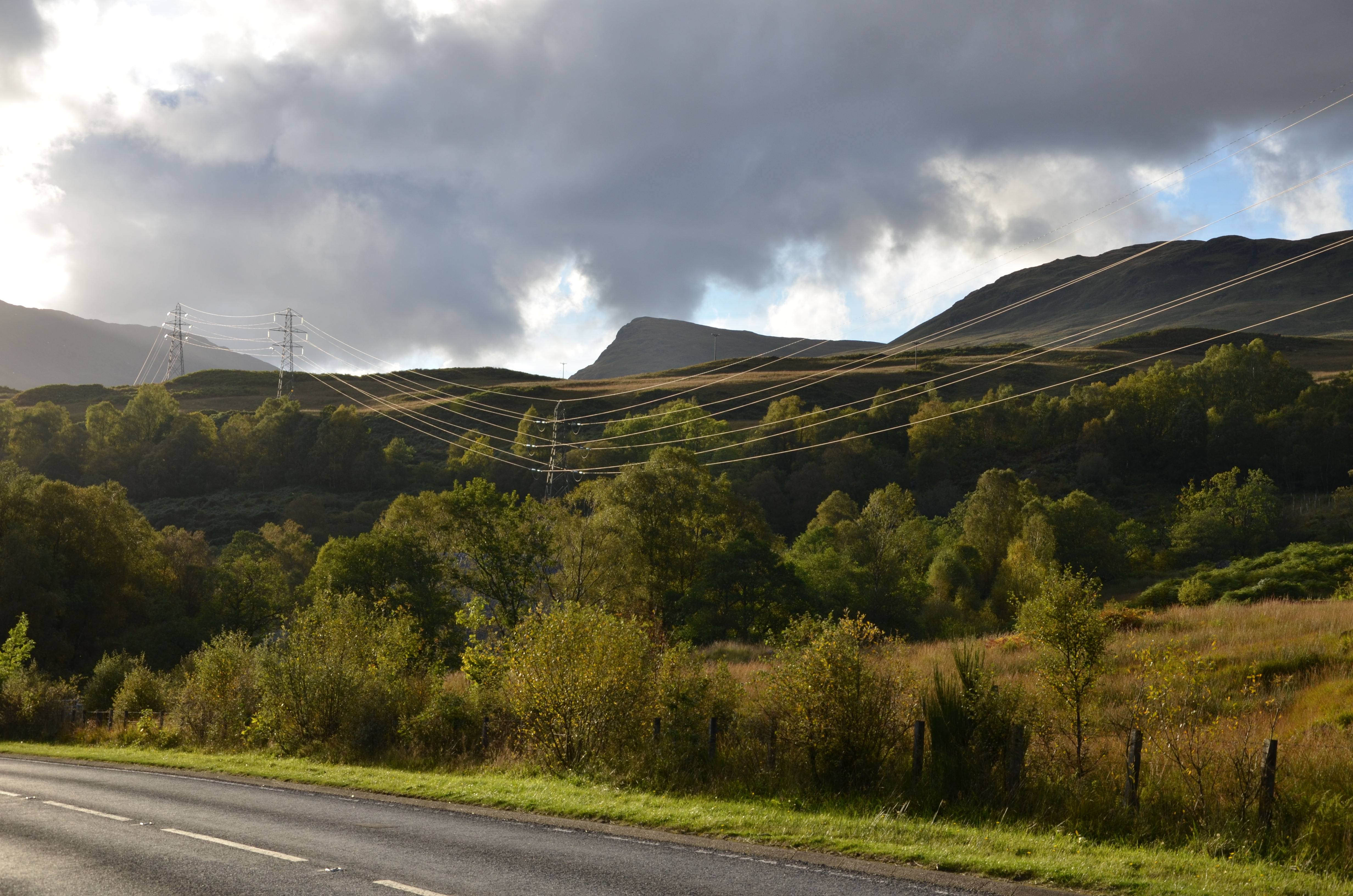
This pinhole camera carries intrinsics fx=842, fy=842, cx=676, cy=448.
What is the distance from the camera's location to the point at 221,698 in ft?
108

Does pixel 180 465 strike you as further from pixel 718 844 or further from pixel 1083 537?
pixel 718 844

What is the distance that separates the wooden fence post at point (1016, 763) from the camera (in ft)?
51.9

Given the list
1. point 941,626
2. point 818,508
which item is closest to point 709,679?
point 941,626

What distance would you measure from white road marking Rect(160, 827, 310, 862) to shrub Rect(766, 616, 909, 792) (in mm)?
9961

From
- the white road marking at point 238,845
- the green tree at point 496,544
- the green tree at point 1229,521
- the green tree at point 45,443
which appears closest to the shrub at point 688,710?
the white road marking at point 238,845

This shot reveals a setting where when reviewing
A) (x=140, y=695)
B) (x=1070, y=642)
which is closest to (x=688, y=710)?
(x=1070, y=642)

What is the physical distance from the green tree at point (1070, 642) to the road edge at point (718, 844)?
344 inches

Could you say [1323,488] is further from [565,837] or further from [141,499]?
[141,499]

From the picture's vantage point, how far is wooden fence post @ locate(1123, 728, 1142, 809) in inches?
575

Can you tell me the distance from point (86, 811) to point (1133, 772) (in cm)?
1933

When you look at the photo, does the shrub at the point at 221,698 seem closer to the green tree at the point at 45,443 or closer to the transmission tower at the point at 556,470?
the transmission tower at the point at 556,470

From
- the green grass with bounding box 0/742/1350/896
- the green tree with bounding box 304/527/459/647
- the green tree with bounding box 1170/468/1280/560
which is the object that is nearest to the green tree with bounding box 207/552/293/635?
the green tree with bounding box 304/527/459/647

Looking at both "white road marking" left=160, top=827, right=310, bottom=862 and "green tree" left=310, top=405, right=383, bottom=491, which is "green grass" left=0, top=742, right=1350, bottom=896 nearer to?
"white road marking" left=160, top=827, right=310, bottom=862

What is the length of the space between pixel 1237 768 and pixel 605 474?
90.8m
